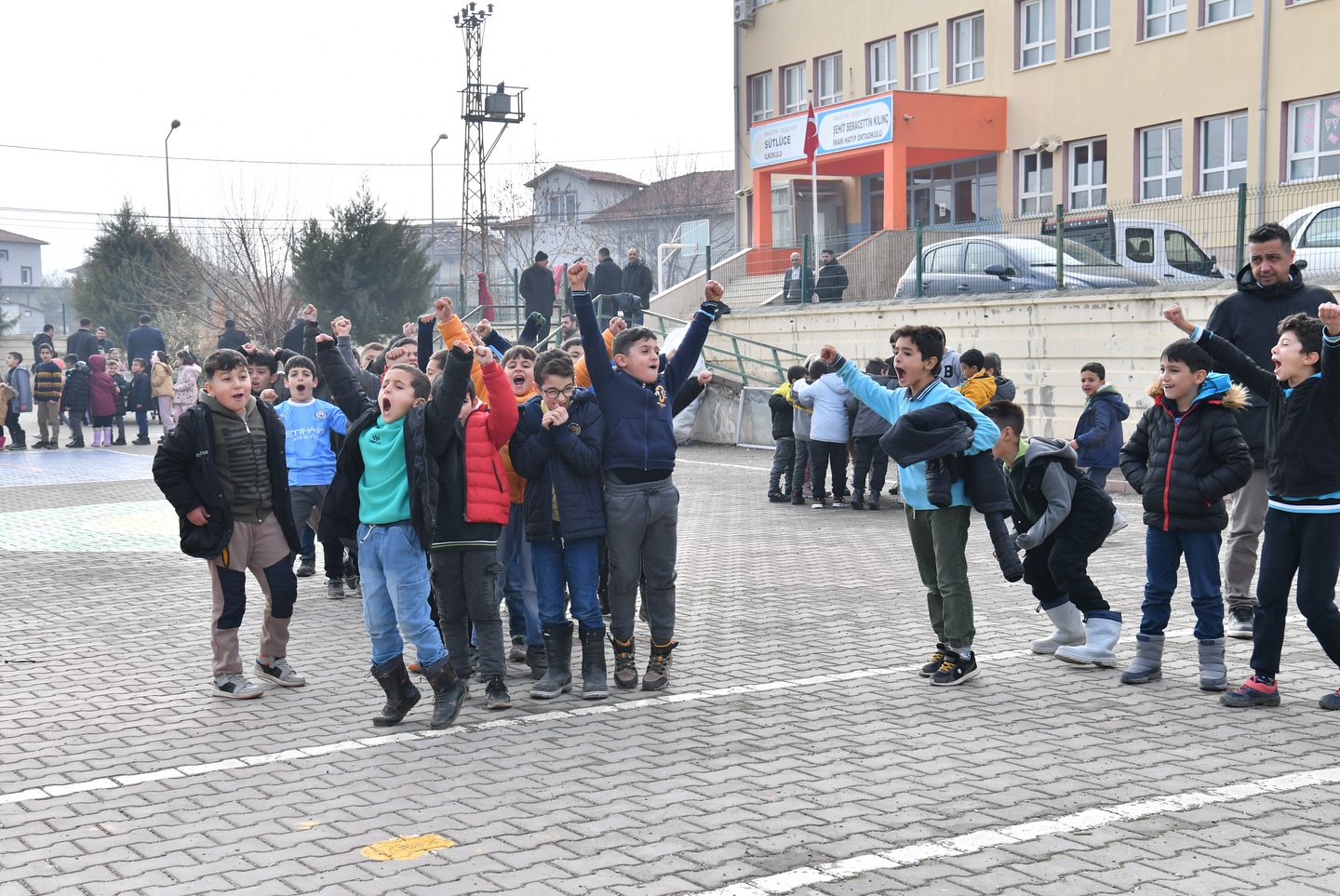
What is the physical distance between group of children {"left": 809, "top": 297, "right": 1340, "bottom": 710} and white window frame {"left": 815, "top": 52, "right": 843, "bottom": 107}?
3180cm

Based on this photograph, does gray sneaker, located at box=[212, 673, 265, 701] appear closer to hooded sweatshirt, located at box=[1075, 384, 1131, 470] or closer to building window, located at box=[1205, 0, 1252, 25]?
hooded sweatshirt, located at box=[1075, 384, 1131, 470]

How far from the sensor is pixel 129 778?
540cm

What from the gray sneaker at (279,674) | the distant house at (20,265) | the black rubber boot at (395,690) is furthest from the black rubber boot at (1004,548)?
the distant house at (20,265)

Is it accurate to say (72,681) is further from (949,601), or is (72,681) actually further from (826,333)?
(826,333)

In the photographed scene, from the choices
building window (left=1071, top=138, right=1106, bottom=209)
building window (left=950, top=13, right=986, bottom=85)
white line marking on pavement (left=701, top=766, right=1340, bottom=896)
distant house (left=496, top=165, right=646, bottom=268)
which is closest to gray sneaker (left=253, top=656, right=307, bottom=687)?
white line marking on pavement (left=701, top=766, right=1340, bottom=896)

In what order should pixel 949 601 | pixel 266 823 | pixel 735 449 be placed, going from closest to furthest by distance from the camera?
pixel 266 823
pixel 949 601
pixel 735 449

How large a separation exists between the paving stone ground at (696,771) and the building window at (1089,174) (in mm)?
23626

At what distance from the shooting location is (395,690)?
6152mm

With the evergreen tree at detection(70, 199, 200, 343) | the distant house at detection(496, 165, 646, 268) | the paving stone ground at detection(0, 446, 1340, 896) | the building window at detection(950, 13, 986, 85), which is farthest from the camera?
the distant house at detection(496, 165, 646, 268)

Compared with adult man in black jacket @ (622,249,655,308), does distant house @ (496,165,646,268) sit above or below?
above

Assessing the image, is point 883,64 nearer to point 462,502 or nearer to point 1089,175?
point 1089,175

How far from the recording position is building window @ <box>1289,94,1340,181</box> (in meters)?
25.7

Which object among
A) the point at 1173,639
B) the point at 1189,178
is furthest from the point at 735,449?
the point at 1173,639

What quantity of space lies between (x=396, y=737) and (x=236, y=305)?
33.8 m
